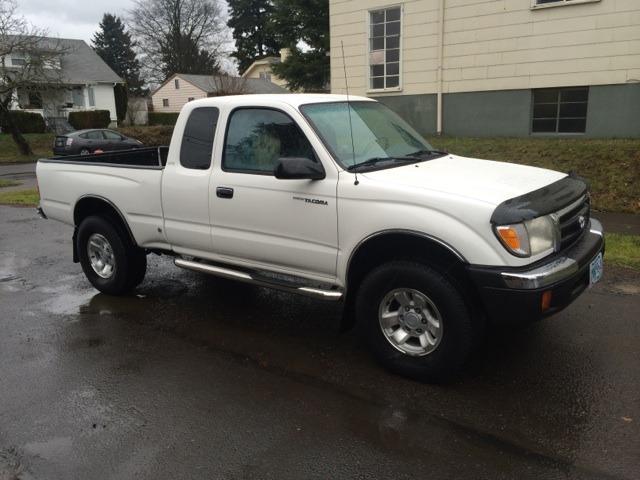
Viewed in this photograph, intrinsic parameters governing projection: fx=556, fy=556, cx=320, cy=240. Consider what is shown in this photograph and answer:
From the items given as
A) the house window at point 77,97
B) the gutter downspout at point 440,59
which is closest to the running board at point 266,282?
the gutter downspout at point 440,59

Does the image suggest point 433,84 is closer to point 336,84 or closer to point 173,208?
point 336,84

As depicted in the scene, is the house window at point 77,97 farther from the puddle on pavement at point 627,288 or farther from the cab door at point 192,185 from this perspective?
the puddle on pavement at point 627,288

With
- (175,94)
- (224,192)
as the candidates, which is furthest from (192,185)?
(175,94)

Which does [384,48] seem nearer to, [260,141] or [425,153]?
[425,153]

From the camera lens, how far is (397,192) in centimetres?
379

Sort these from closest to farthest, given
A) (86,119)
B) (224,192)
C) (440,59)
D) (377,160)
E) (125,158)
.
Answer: (377,160) < (224,192) < (125,158) < (440,59) < (86,119)

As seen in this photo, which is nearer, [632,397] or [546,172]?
[632,397]

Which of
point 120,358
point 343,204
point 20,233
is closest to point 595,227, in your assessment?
point 343,204

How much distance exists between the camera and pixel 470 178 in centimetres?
399

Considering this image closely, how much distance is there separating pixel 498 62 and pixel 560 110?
190 centimetres

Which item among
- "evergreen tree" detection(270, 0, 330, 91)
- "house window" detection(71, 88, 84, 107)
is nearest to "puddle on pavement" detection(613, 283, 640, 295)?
"evergreen tree" detection(270, 0, 330, 91)

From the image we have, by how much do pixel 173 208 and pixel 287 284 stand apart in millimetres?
1434

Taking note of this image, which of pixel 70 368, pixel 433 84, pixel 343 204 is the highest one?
pixel 433 84

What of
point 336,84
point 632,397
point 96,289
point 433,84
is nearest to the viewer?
point 632,397
